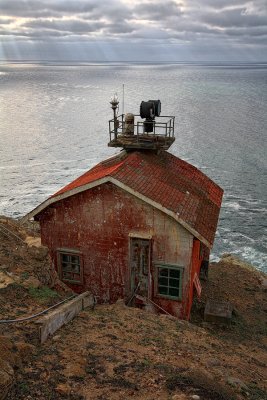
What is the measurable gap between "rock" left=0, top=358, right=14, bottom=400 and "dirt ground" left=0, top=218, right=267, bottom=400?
0.22m

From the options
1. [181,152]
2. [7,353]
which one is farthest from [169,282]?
[181,152]

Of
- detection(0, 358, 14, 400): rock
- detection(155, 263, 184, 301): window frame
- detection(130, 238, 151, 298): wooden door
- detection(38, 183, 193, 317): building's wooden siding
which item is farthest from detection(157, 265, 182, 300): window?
detection(0, 358, 14, 400): rock

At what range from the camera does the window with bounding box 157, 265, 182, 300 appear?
17017 millimetres

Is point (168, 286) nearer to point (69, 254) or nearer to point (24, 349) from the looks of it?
point (69, 254)

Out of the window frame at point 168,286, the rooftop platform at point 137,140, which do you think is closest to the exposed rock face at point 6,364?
the window frame at point 168,286

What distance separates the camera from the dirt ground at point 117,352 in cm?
951

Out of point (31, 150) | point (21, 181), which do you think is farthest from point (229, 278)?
point (31, 150)

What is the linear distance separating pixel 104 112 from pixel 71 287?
9464cm

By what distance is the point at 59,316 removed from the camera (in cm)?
1239

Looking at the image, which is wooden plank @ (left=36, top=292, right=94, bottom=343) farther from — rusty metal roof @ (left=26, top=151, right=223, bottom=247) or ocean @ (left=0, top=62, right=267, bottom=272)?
ocean @ (left=0, top=62, right=267, bottom=272)

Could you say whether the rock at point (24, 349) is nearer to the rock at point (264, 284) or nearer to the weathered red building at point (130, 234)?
the weathered red building at point (130, 234)

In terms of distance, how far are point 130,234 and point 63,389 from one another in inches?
335

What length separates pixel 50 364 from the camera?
10148 millimetres

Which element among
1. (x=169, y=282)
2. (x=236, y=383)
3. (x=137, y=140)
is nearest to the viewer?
(x=236, y=383)
